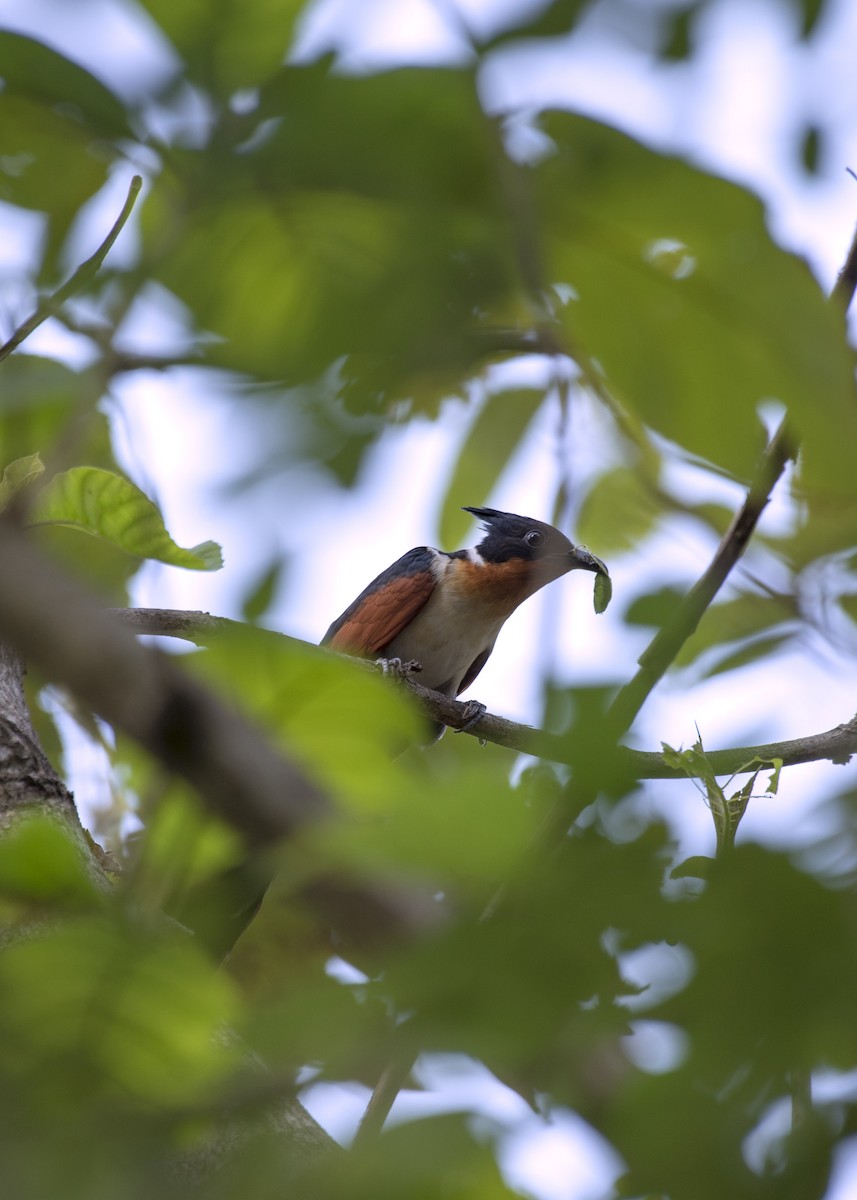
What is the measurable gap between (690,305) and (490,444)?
50.0 inches

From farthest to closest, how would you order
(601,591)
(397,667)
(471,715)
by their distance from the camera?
(397,667) → (471,715) → (601,591)

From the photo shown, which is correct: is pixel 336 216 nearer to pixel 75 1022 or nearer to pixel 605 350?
pixel 605 350

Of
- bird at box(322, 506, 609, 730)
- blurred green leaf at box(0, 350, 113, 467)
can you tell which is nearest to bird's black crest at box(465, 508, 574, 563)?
bird at box(322, 506, 609, 730)

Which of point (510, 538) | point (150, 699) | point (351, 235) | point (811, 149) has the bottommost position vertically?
point (150, 699)

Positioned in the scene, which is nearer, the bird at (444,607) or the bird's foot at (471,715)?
the bird's foot at (471,715)

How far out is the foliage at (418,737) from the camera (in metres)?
0.64

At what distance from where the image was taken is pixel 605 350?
2.36ft

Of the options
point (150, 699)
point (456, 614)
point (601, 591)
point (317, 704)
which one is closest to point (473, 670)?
point (456, 614)

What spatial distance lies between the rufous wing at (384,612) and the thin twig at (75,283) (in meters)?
5.51

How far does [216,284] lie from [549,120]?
0.75ft

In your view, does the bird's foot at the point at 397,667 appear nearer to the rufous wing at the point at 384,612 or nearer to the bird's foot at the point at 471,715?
the rufous wing at the point at 384,612

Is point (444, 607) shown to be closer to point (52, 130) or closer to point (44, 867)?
point (52, 130)

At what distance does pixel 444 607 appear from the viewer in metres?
6.75

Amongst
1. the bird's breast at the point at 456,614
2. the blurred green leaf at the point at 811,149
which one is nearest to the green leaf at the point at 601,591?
the blurred green leaf at the point at 811,149
